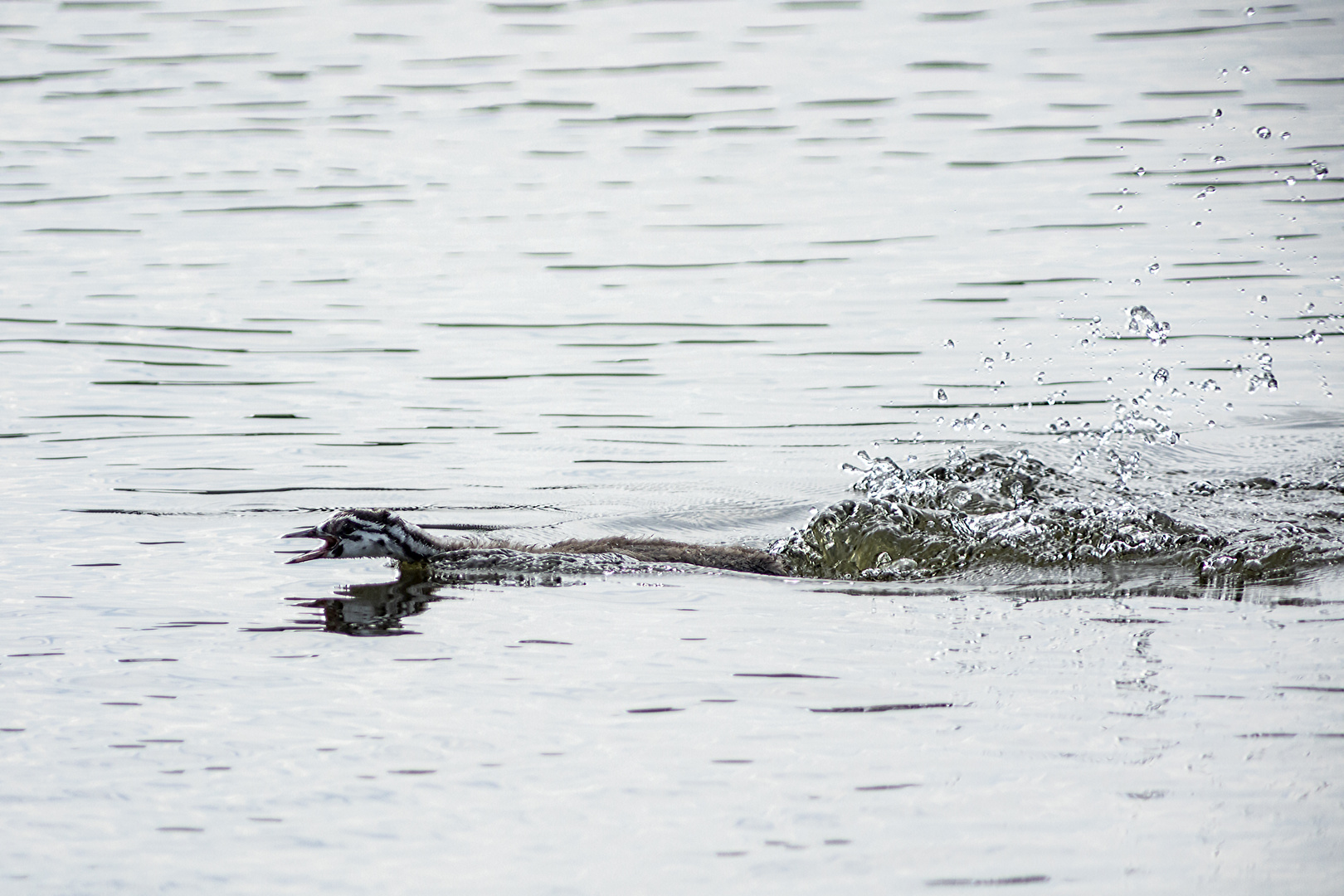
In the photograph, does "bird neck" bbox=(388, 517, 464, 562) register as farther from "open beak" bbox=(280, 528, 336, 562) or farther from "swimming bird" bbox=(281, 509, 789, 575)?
"open beak" bbox=(280, 528, 336, 562)

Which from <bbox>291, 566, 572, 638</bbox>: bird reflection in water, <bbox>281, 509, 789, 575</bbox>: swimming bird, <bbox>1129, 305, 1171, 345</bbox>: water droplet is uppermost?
<bbox>1129, 305, 1171, 345</bbox>: water droplet

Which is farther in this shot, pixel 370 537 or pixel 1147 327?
pixel 1147 327

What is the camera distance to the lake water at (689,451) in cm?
651

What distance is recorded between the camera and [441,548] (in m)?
10.2

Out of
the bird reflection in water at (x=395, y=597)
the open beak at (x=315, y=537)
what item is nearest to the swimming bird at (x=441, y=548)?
the open beak at (x=315, y=537)

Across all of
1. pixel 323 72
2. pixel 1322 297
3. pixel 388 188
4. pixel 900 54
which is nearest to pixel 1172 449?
pixel 1322 297

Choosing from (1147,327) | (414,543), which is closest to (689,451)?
(414,543)

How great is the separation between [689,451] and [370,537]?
3.35 m

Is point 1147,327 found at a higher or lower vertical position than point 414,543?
higher

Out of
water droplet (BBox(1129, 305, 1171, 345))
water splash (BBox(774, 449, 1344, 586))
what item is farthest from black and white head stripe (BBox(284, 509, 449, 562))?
water droplet (BBox(1129, 305, 1171, 345))

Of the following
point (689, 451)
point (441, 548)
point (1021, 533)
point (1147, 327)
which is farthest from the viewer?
point (1147, 327)

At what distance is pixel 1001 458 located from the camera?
11773mm

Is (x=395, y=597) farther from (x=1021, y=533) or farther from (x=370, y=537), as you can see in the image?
(x=1021, y=533)

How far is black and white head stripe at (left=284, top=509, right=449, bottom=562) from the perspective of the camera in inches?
393
